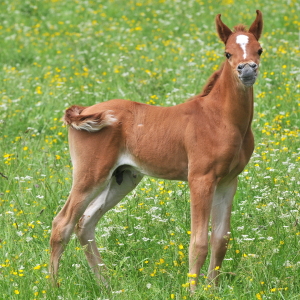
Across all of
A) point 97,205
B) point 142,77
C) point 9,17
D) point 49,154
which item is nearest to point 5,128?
point 49,154

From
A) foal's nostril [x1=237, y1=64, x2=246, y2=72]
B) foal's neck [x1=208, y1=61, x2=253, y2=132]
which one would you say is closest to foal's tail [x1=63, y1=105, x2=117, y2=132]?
foal's neck [x1=208, y1=61, x2=253, y2=132]

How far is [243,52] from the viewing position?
4504 millimetres

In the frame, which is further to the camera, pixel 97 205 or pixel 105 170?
pixel 97 205

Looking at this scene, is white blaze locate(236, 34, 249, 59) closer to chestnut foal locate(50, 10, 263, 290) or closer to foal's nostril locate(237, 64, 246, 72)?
chestnut foal locate(50, 10, 263, 290)

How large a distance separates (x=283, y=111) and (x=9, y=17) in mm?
8625

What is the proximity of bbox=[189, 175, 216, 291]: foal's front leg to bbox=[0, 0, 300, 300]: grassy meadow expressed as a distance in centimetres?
19

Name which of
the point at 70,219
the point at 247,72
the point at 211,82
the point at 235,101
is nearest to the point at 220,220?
the point at 235,101

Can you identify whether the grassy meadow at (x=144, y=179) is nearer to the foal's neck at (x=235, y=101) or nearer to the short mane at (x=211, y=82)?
the foal's neck at (x=235, y=101)

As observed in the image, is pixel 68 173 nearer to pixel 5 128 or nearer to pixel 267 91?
pixel 5 128

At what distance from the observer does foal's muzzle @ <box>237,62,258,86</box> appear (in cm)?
439

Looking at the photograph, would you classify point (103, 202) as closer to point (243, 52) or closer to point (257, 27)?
point (243, 52)

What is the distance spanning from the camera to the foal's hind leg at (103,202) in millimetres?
5402

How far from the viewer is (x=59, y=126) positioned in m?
8.61

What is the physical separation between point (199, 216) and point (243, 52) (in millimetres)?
1263
